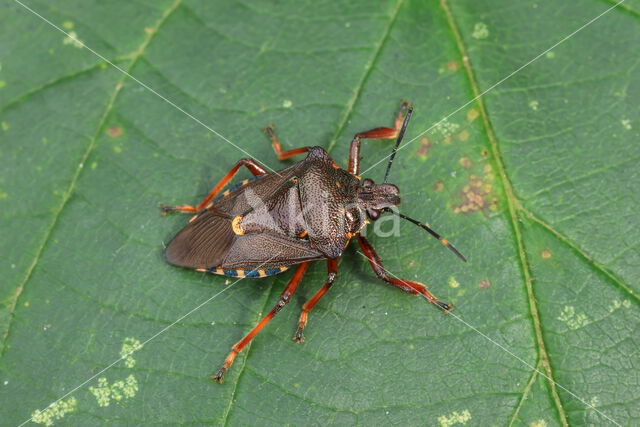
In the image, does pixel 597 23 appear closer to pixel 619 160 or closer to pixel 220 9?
pixel 619 160

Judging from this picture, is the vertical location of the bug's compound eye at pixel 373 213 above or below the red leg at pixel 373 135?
below

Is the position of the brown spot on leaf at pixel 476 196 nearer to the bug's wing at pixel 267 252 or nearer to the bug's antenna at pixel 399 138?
the bug's antenna at pixel 399 138

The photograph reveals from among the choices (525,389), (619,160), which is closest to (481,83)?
(619,160)

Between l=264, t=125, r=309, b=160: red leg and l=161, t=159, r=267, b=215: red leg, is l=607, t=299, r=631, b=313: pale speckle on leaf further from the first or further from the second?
l=161, t=159, r=267, b=215: red leg

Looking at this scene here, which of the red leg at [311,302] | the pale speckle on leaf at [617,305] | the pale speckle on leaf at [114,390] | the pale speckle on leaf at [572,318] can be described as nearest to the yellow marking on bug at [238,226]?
the red leg at [311,302]

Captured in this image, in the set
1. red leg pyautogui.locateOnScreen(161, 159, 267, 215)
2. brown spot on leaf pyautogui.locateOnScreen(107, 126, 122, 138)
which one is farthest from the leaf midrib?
brown spot on leaf pyautogui.locateOnScreen(107, 126, 122, 138)

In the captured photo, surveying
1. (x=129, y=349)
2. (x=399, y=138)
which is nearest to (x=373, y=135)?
(x=399, y=138)
